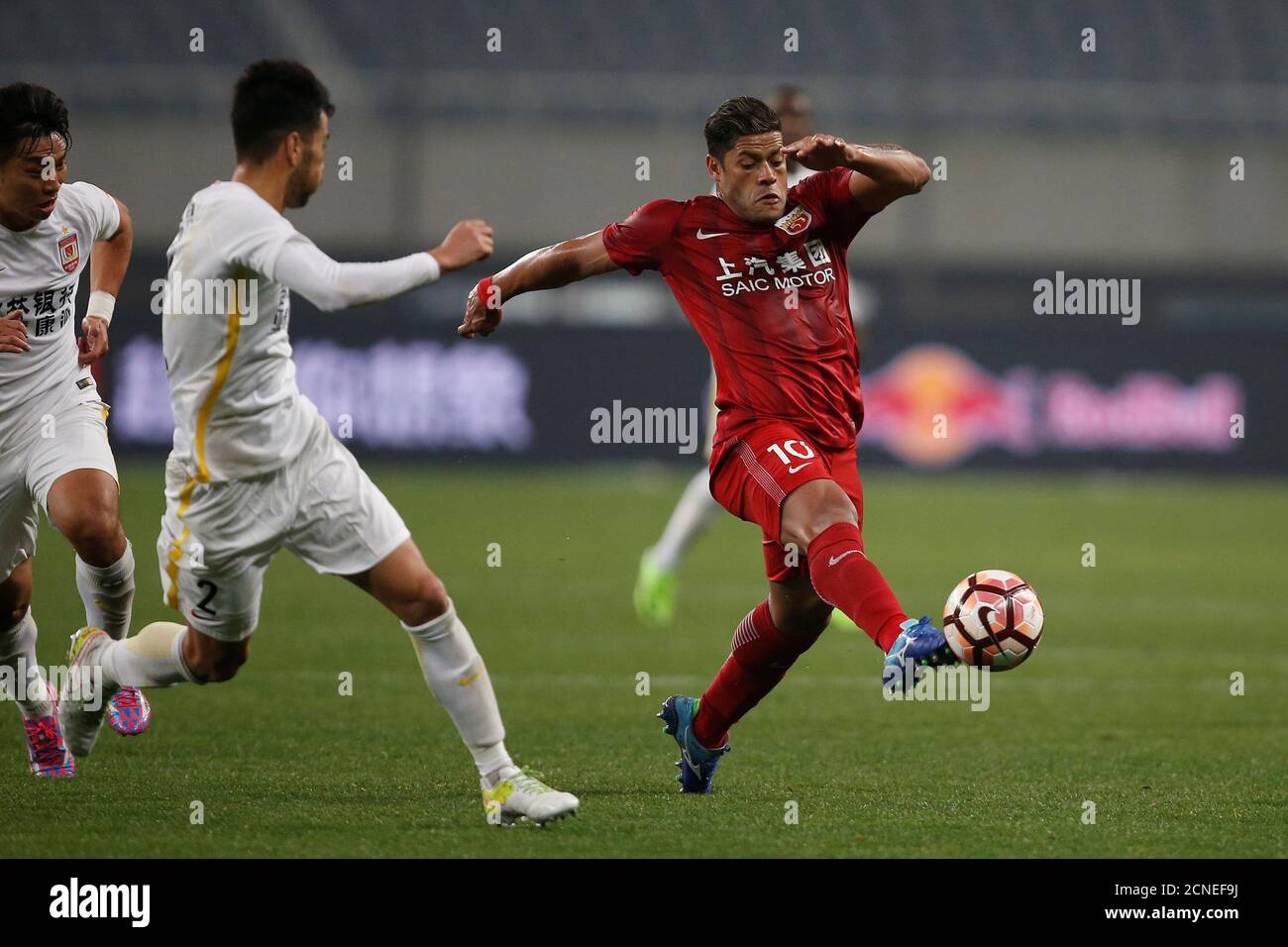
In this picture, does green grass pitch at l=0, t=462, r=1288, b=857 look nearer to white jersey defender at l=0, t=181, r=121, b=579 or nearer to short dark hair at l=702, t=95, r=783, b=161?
white jersey defender at l=0, t=181, r=121, b=579

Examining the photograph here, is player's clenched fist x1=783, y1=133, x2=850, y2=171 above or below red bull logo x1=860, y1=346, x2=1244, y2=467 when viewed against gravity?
below

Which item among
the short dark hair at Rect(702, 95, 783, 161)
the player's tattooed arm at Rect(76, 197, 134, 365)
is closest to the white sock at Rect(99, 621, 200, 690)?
the player's tattooed arm at Rect(76, 197, 134, 365)

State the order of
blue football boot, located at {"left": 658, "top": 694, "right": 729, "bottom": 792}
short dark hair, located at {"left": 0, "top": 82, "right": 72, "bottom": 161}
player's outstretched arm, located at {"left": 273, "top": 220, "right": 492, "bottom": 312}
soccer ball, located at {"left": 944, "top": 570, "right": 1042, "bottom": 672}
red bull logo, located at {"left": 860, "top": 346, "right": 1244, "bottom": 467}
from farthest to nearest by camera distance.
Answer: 1. red bull logo, located at {"left": 860, "top": 346, "right": 1244, "bottom": 467}
2. blue football boot, located at {"left": 658, "top": 694, "right": 729, "bottom": 792}
3. short dark hair, located at {"left": 0, "top": 82, "right": 72, "bottom": 161}
4. soccer ball, located at {"left": 944, "top": 570, "right": 1042, "bottom": 672}
5. player's outstretched arm, located at {"left": 273, "top": 220, "right": 492, "bottom": 312}

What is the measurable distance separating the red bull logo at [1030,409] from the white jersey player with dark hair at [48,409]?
1508cm

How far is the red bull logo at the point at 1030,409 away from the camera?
2025cm

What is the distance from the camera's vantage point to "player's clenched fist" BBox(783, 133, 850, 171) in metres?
4.91

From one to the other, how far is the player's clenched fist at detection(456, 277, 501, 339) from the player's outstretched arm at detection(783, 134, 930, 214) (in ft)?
3.14

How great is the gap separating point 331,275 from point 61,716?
207cm

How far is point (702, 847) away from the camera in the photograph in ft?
15.0

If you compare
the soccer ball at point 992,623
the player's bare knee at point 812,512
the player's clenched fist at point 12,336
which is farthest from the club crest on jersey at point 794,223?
the player's clenched fist at point 12,336

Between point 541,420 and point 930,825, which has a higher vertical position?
point 541,420

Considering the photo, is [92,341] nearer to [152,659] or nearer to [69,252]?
[69,252]

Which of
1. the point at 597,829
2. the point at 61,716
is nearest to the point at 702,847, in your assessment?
the point at 597,829

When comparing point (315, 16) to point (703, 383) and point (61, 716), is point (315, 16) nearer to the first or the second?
point (703, 383)
